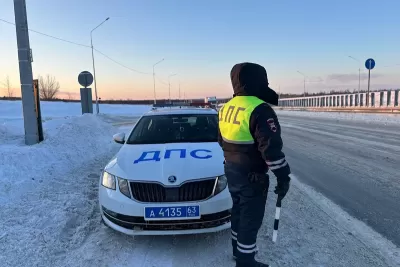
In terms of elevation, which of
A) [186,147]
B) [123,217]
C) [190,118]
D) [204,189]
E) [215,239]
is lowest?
[215,239]

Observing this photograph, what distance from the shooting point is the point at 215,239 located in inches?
152

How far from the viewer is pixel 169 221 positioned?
3461mm

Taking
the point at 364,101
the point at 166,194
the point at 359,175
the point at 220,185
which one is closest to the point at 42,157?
the point at 166,194

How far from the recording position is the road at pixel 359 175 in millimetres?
4494

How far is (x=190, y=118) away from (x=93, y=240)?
2.59m

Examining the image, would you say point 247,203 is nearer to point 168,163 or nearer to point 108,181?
point 168,163

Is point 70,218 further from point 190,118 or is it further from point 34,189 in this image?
point 190,118

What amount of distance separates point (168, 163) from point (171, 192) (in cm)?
43

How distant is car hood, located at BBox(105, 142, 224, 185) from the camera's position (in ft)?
12.0

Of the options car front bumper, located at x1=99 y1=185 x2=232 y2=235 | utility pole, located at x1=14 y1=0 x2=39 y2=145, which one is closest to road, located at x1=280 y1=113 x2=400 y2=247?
car front bumper, located at x1=99 y1=185 x2=232 y2=235

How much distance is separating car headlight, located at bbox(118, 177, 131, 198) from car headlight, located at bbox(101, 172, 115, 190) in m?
0.12

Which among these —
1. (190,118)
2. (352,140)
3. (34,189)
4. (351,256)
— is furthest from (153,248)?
(352,140)

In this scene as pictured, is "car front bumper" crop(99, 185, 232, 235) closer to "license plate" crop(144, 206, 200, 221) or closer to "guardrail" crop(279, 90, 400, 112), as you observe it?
"license plate" crop(144, 206, 200, 221)

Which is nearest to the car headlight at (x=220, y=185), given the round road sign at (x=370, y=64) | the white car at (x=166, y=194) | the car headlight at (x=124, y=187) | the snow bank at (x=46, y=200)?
Answer: the white car at (x=166, y=194)
